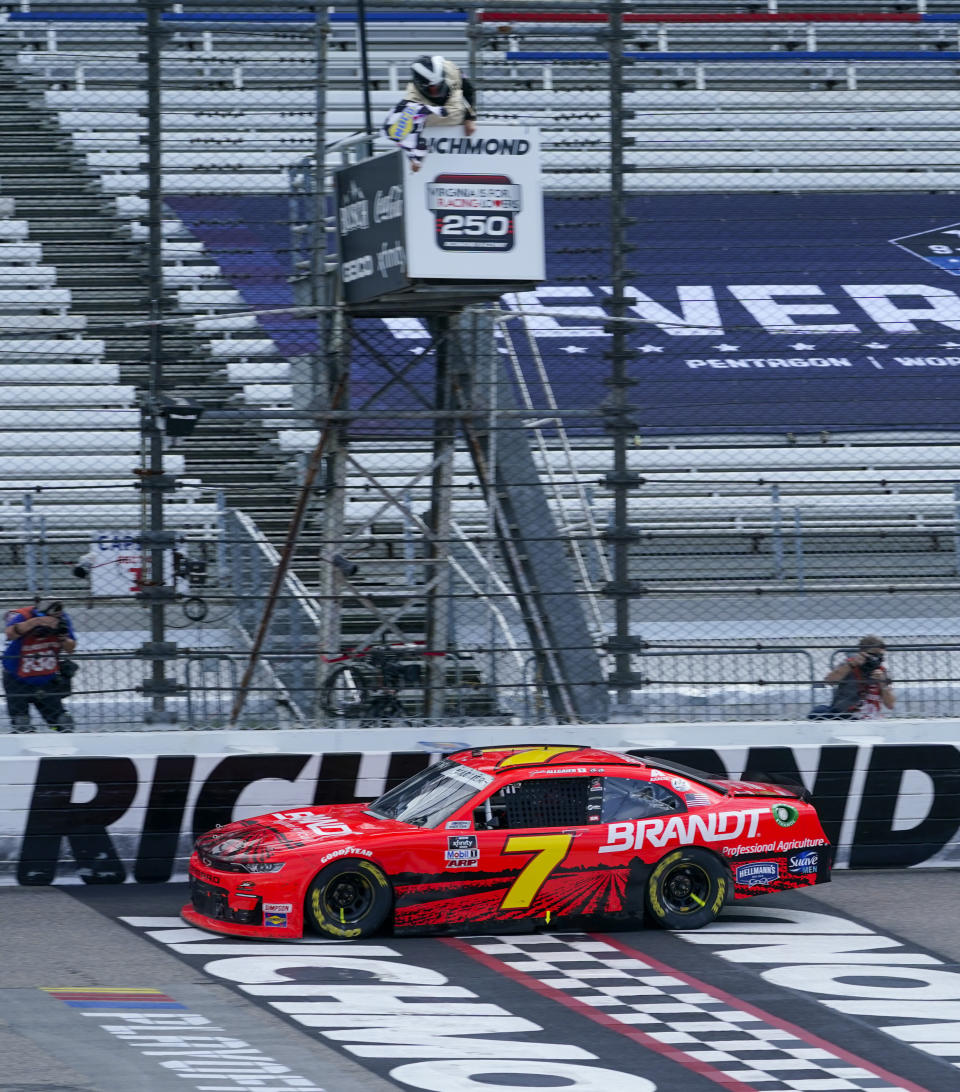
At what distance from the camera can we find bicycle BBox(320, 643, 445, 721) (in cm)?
1084

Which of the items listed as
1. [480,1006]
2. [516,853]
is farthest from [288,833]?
[480,1006]

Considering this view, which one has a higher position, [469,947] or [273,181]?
[273,181]

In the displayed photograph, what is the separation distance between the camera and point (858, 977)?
8.45 m

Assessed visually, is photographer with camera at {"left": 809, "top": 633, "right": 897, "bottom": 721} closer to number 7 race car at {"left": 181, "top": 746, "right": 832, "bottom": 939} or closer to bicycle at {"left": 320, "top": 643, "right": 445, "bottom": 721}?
number 7 race car at {"left": 181, "top": 746, "right": 832, "bottom": 939}

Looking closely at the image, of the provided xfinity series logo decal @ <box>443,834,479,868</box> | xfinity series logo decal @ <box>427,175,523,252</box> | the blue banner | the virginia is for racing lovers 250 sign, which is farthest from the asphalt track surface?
the blue banner

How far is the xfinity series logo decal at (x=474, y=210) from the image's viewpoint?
10539 mm

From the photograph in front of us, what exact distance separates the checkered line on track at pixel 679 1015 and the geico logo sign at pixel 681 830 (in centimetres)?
56

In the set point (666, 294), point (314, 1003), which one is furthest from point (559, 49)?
point (314, 1003)

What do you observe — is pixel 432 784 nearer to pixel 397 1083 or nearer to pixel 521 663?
pixel 521 663

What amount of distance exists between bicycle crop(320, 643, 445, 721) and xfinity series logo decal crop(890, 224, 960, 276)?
11782 millimetres

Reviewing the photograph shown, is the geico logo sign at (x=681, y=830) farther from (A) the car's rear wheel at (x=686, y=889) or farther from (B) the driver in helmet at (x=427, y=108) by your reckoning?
(B) the driver in helmet at (x=427, y=108)

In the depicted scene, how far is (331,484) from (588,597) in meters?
1.80

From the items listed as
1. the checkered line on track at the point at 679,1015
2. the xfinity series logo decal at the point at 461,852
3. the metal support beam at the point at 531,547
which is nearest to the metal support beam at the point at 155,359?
the metal support beam at the point at 531,547

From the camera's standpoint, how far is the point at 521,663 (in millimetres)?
11164
